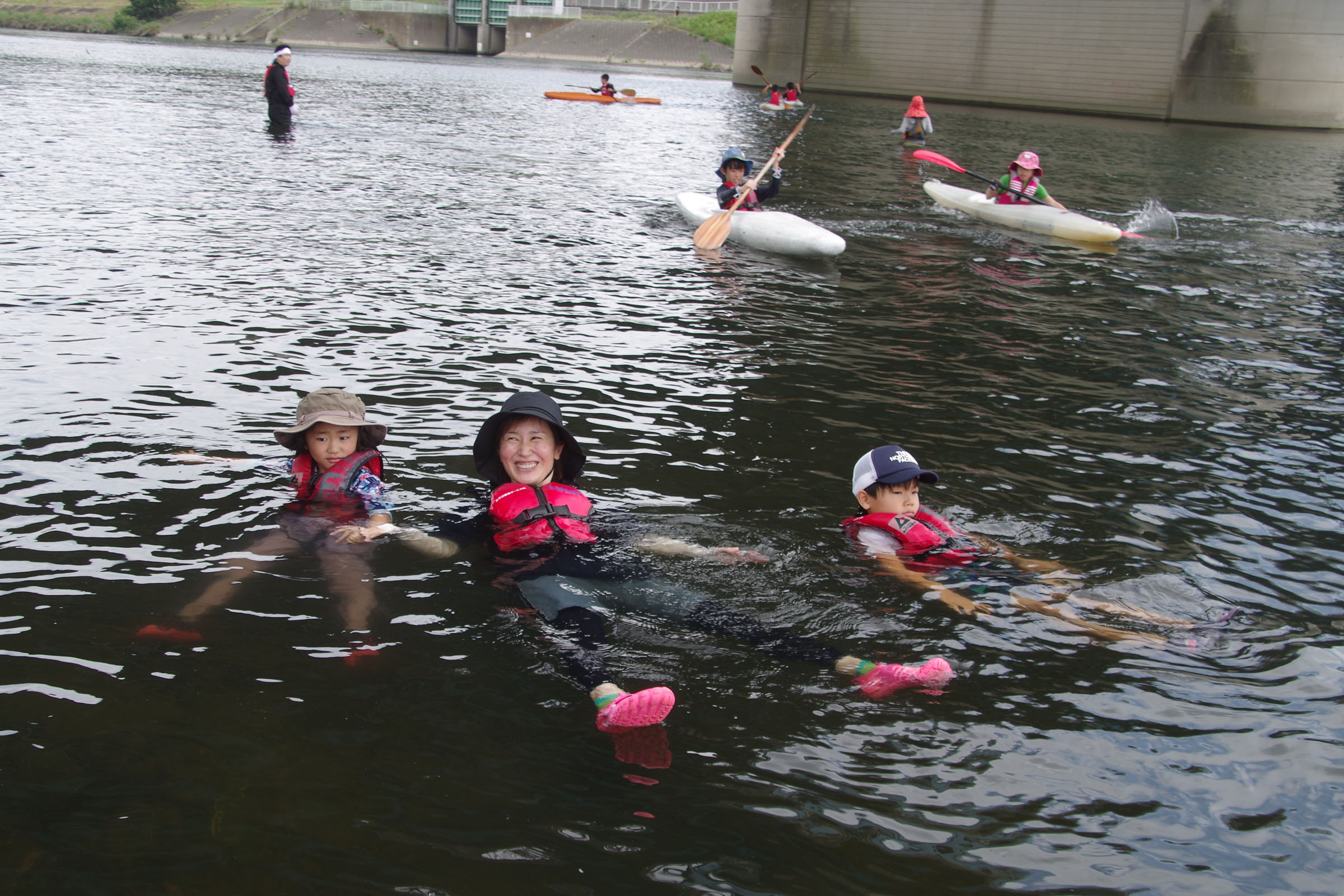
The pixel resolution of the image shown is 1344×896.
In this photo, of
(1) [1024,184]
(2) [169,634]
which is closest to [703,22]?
(1) [1024,184]

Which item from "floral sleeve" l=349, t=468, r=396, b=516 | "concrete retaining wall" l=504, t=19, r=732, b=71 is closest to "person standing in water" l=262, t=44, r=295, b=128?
"floral sleeve" l=349, t=468, r=396, b=516

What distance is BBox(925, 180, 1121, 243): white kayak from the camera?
13.3 m

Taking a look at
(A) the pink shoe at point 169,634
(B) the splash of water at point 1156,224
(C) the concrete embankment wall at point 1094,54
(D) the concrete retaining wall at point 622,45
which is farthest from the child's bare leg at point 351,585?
(D) the concrete retaining wall at point 622,45

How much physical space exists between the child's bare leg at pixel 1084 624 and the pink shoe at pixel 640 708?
1934 millimetres

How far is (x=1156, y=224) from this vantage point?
14156mm

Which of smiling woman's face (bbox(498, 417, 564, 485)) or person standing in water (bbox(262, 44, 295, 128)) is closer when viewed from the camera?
smiling woman's face (bbox(498, 417, 564, 485))

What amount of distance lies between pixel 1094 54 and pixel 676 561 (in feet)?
123

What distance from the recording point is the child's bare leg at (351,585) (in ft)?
13.7

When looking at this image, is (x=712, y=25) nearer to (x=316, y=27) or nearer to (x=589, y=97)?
(x=316, y=27)

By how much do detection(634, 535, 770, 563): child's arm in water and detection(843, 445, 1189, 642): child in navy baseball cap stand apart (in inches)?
21.7

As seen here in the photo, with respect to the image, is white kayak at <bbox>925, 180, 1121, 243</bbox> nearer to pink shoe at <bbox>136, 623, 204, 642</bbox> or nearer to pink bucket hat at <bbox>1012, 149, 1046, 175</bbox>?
pink bucket hat at <bbox>1012, 149, 1046, 175</bbox>

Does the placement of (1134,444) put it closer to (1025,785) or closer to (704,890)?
(1025,785)

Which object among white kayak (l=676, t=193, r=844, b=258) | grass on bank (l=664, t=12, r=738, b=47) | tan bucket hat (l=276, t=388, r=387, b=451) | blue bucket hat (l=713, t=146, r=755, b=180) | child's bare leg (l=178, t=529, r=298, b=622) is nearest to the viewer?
child's bare leg (l=178, t=529, r=298, b=622)

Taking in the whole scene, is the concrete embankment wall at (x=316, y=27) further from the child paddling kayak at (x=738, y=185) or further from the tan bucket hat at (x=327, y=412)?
the tan bucket hat at (x=327, y=412)
